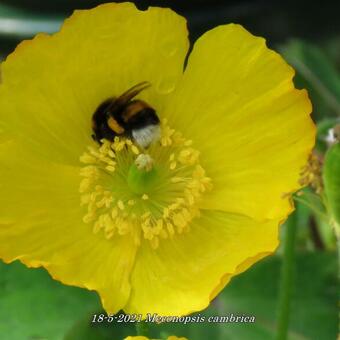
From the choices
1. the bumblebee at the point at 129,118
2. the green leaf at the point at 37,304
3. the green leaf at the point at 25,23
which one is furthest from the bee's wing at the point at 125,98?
the green leaf at the point at 25,23

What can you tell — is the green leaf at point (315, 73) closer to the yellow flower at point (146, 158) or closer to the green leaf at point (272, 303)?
the green leaf at point (272, 303)

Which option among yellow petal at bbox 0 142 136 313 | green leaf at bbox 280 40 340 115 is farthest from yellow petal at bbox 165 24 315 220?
green leaf at bbox 280 40 340 115

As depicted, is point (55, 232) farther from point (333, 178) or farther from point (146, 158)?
point (333, 178)

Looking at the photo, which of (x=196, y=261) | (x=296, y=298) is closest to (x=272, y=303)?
(x=296, y=298)

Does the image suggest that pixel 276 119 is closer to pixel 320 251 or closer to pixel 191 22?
pixel 320 251

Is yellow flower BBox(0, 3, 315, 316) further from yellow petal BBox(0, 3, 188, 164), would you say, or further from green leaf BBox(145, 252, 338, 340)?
green leaf BBox(145, 252, 338, 340)

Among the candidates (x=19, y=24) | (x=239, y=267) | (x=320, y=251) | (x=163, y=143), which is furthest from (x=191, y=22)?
(x=239, y=267)
